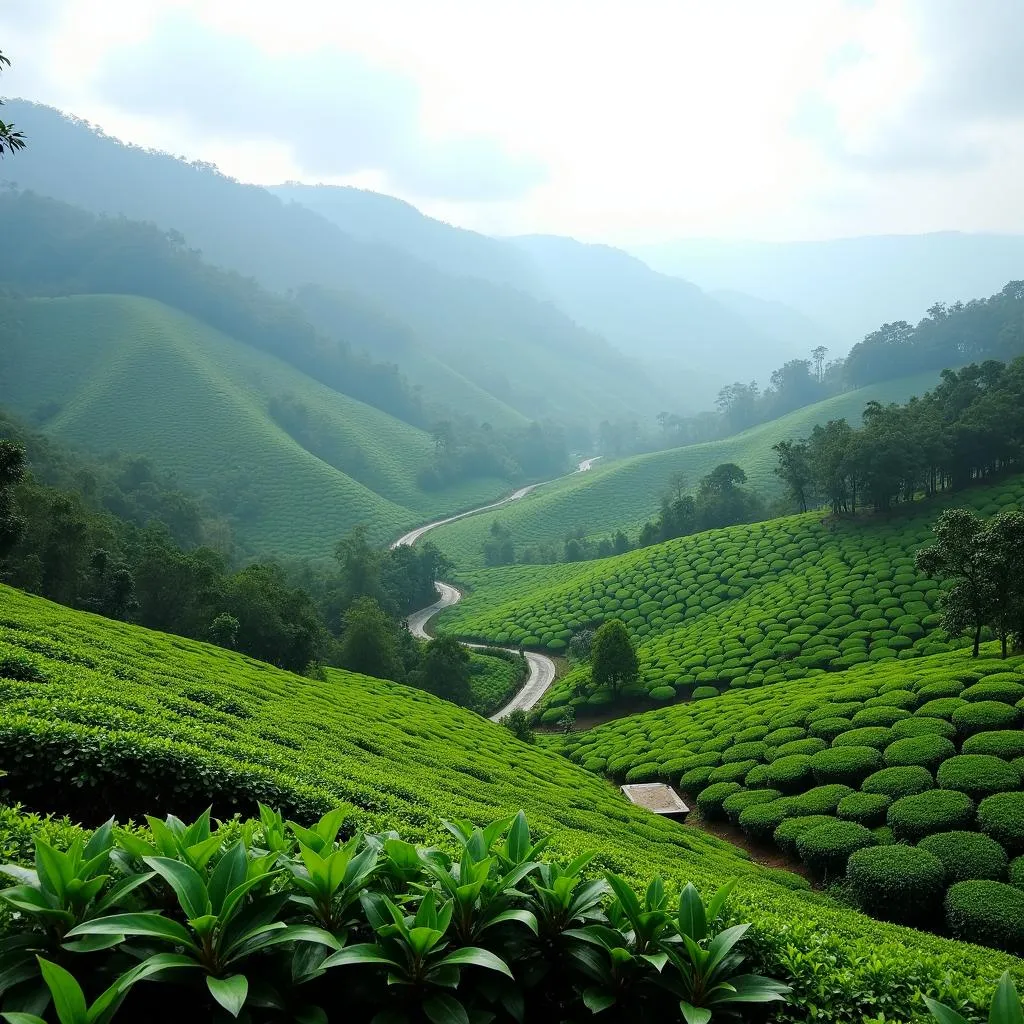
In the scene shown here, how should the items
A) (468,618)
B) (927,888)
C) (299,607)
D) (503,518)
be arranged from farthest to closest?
(503,518) < (468,618) < (299,607) < (927,888)

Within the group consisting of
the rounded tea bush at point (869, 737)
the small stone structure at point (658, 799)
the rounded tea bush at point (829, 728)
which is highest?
the rounded tea bush at point (869, 737)

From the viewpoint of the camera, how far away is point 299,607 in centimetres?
3581

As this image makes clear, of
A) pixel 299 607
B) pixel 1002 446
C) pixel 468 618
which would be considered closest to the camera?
pixel 299 607

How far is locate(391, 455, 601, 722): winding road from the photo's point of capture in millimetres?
42781

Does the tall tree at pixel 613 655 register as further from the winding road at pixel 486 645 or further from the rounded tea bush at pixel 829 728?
the rounded tea bush at pixel 829 728

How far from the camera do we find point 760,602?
41.9 metres

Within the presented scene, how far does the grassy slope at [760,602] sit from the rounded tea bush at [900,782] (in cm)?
1399

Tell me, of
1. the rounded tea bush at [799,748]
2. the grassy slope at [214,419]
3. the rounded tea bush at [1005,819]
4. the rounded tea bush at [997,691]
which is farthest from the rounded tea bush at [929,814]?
the grassy slope at [214,419]

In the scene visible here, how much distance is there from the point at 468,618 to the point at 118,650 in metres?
48.2

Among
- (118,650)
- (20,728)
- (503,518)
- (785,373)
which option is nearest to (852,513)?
(118,650)

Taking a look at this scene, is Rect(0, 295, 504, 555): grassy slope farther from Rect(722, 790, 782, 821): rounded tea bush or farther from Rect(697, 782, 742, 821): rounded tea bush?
Rect(722, 790, 782, 821): rounded tea bush

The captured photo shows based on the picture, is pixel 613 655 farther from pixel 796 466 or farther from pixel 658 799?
pixel 796 466

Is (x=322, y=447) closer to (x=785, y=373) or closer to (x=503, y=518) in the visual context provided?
(x=503, y=518)

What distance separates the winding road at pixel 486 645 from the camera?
42.8 m
